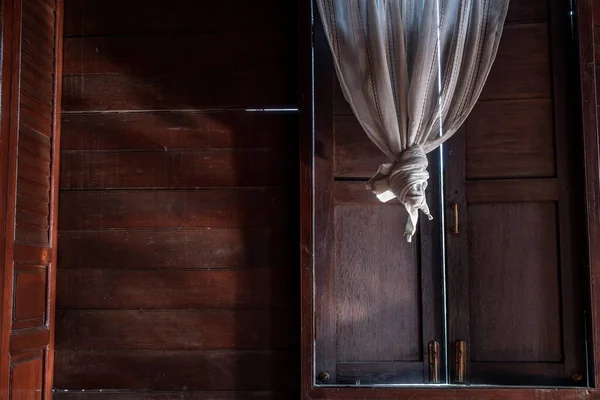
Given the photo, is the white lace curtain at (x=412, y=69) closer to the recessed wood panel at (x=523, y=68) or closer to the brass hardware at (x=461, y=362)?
the recessed wood panel at (x=523, y=68)

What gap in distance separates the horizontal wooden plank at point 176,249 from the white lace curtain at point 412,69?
1.52ft

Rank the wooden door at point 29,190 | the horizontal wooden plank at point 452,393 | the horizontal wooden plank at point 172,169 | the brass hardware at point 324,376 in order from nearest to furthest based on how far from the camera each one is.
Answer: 1. the wooden door at point 29,190
2. the horizontal wooden plank at point 452,393
3. the brass hardware at point 324,376
4. the horizontal wooden plank at point 172,169

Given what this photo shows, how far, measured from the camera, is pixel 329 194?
2533 millimetres

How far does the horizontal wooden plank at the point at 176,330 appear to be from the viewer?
252 cm

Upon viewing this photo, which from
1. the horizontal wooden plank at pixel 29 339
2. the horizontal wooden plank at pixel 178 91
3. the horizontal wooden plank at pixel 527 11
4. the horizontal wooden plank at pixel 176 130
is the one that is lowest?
the horizontal wooden plank at pixel 29 339

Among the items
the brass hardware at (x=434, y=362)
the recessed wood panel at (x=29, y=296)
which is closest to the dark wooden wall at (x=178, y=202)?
the recessed wood panel at (x=29, y=296)

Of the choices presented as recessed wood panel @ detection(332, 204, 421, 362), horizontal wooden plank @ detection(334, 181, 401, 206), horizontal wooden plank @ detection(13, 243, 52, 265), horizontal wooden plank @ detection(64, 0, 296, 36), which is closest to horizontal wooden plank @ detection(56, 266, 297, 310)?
horizontal wooden plank @ detection(13, 243, 52, 265)

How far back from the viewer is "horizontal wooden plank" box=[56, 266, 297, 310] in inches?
99.6

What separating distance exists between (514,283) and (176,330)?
1253 mm

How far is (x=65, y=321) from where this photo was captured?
256cm

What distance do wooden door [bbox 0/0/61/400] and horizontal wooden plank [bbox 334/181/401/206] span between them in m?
1.07

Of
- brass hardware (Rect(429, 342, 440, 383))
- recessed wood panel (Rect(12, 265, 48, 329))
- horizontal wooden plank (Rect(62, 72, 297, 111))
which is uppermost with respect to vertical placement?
horizontal wooden plank (Rect(62, 72, 297, 111))

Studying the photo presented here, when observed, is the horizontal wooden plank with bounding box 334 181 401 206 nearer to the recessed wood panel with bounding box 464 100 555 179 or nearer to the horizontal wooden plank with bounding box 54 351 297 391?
the recessed wood panel with bounding box 464 100 555 179

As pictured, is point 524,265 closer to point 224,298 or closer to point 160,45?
point 224,298
